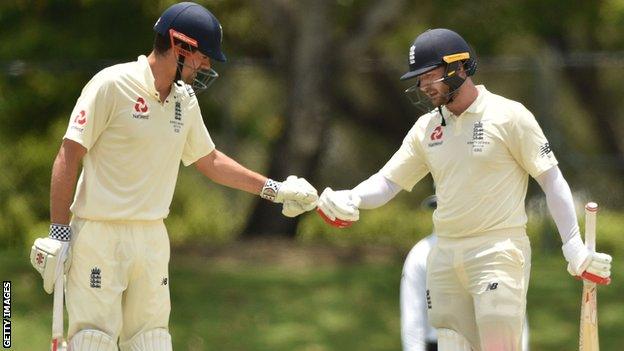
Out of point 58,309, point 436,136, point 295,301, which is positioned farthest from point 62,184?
point 295,301

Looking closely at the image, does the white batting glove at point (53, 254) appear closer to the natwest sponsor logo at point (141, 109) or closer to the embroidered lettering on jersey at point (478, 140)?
the natwest sponsor logo at point (141, 109)

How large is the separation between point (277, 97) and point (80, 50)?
2.55 m

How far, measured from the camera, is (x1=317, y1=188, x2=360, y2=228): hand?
734 centimetres

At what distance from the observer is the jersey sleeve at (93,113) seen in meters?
6.57

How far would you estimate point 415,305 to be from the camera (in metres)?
7.61

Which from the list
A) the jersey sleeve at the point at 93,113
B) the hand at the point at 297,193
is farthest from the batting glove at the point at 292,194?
the jersey sleeve at the point at 93,113

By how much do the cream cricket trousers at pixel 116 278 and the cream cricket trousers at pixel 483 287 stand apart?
1.37 meters

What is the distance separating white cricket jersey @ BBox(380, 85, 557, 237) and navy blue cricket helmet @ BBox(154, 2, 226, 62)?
1.20 m

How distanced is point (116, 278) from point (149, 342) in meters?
0.35

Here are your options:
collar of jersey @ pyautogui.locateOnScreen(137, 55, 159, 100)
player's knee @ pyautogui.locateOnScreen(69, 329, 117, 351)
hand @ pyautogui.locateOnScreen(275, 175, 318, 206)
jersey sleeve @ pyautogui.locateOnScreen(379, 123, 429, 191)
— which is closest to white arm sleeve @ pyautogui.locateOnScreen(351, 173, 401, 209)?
jersey sleeve @ pyautogui.locateOnScreen(379, 123, 429, 191)

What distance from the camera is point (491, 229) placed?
686cm

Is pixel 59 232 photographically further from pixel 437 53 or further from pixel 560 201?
pixel 560 201

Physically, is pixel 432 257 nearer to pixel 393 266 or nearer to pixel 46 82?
pixel 393 266

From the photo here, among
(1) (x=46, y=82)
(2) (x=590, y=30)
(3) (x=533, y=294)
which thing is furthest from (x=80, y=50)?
(2) (x=590, y=30)
